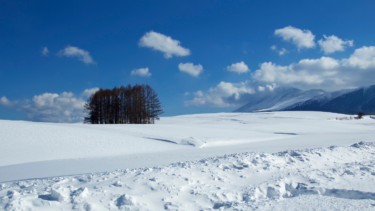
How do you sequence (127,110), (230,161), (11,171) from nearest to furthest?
(230,161)
(11,171)
(127,110)

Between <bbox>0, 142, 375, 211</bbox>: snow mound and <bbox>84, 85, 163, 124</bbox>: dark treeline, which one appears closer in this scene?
<bbox>0, 142, 375, 211</bbox>: snow mound

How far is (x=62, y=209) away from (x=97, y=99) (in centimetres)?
3293

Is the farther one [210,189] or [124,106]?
[124,106]

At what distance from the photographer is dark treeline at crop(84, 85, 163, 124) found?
33.8 metres

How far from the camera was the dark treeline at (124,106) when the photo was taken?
1331 inches

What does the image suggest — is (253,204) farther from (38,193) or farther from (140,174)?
(38,193)

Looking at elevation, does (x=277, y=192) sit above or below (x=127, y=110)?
below

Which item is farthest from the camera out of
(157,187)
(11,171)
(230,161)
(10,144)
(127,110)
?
(127,110)

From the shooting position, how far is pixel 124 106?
33875 millimetres

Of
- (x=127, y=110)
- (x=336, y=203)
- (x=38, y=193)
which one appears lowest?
(x=336, y=203)

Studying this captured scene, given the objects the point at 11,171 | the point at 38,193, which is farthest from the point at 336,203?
the point at 11,171

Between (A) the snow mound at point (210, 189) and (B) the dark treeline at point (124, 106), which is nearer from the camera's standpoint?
(A) the snow mound at point (210, 189)

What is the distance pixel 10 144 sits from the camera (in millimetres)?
12469

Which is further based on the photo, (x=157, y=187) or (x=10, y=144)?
(x=10, y=144)
